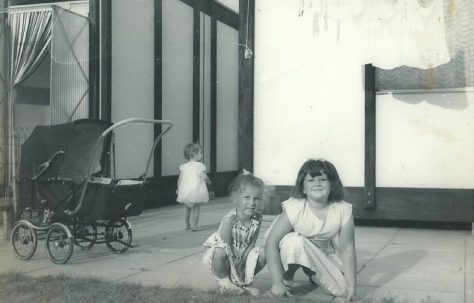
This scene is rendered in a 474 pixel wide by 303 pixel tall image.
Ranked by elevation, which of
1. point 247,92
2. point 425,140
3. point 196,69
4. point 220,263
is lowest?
point 220,263

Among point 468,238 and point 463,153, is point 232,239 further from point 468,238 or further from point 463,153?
point 463,153

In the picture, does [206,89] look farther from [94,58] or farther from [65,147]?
[65,147]

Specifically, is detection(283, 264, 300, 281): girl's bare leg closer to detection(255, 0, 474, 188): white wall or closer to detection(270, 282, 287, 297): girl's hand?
detection(270, 282, 287, 297): girl's hand

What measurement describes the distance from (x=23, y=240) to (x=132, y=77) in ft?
19.4

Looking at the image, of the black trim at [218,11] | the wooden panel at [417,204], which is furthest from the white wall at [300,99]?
the black trim at [218,11]

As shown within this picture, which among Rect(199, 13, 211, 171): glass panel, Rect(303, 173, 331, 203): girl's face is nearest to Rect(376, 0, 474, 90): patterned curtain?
Rect(303, 173, 331, 203): girl's face

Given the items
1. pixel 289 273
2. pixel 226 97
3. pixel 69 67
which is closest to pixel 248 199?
pixel 289 273

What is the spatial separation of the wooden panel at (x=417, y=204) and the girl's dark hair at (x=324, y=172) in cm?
442

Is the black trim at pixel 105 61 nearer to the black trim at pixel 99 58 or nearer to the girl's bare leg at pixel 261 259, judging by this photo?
the black trim at pixel 99 58

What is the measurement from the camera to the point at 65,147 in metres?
6.62

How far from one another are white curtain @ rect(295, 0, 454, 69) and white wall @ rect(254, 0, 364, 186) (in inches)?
5.9

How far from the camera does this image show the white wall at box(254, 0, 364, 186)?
912 cm

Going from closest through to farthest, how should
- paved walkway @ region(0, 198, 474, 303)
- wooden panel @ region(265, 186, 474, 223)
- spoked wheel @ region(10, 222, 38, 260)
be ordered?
paved walkway @ region(0, 198, 474, 303) → spoked wheel @ region(10, 222, 38, 260) → wooden panel @ region(265, 186, 474, 223)

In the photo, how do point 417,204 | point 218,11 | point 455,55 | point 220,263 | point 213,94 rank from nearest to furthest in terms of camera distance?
1. point 220,263
2. point 455,55
3. point 417,204
4. point 213,94
5. point 218,11
